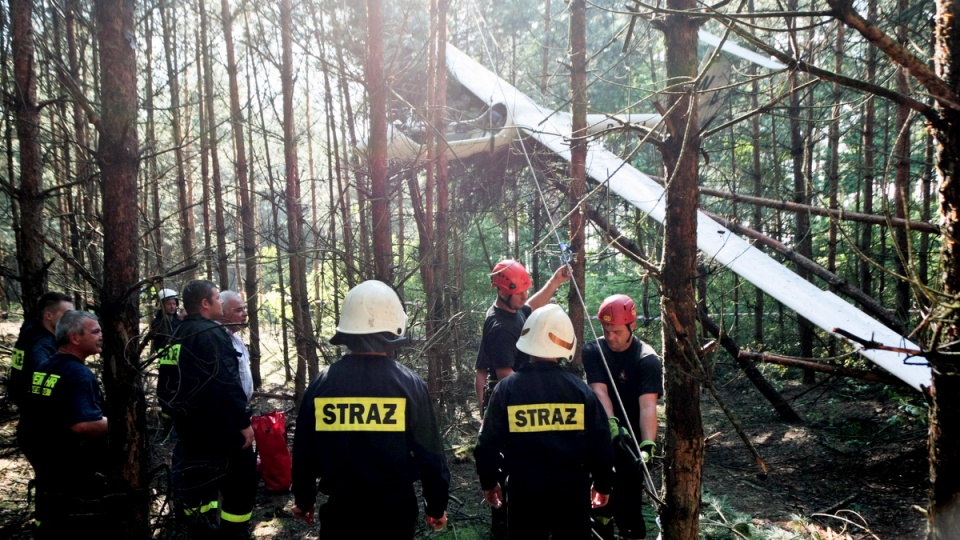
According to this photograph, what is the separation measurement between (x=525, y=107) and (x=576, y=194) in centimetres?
315

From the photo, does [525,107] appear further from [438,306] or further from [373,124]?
[373,124]

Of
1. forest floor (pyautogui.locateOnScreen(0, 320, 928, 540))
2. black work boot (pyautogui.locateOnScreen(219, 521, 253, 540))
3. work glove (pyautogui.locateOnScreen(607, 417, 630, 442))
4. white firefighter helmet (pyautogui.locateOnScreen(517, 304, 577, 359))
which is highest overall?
white firefighter helmet (pyautogui.locateOnScreen(517, 304, 577, 359))

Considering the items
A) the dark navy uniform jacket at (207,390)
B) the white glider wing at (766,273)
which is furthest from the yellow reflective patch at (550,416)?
the dark navy uniform jacket at (207,390)

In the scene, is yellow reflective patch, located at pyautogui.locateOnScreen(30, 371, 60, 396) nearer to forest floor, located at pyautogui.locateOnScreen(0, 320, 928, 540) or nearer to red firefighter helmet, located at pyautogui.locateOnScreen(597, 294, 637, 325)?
forest floor, located at pyautogui.locateOnScreen(0, 320, 928, 540)

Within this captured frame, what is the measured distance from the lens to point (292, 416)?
9.10m

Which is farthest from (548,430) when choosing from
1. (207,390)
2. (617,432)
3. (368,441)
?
(207,390)

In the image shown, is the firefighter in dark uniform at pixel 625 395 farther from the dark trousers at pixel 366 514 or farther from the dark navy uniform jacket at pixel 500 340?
the dark trousers at pixel 366 514

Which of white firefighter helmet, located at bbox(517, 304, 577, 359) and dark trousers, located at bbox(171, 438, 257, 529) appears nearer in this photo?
white firefighter helmet, located at bbox(517, 304, 577, 359)

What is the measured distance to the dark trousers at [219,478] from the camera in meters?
4.44

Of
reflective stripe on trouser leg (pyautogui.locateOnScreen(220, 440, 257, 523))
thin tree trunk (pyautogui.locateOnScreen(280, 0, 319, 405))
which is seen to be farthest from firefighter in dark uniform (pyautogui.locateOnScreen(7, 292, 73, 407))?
thin tree trunk (pyautogui.locateOnScreen(280, 0, 319, 405))

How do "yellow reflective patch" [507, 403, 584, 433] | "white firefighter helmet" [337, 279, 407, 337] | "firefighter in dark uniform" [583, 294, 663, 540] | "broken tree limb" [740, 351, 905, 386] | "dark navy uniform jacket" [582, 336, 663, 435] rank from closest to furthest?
1. "broken tree limb" [740, 351, 905, 386]
2. "white firefighter helmet" [337, 279, 407, 337]
3. "yellow reflective patch" [507, 403, 584, 433]
4. "firefighter in dark uniform" [583, 294, 663, 540]
5. "dark navy uniform jacket" [582, 336, 663, 435]

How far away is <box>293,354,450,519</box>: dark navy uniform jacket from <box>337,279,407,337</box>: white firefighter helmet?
17 cm

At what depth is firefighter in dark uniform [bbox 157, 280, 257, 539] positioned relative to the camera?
4.38m

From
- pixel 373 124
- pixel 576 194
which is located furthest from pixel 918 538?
pixel 373 124
